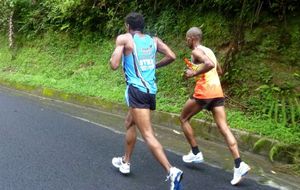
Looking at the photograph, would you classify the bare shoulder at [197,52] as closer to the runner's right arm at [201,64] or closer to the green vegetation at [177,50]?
the runner's right arm at [201,64]

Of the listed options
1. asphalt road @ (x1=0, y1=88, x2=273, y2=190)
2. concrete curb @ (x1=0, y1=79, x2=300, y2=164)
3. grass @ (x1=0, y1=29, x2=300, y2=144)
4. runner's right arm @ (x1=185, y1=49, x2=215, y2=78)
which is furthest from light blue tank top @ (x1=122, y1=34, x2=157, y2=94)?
grass @ (x1=0, y1=29, x2=300, y2=144)

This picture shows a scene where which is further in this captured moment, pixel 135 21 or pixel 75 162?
pixel 75 162

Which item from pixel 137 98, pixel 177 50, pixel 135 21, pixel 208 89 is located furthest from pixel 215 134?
pixel 177 50

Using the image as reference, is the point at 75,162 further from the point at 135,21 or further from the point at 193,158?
the point at 135,21

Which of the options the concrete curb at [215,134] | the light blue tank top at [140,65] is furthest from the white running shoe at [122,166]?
the concrete curb at [215,134]

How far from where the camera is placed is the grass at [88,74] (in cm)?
805

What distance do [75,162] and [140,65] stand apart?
1.73 m

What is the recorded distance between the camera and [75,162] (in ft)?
21.1

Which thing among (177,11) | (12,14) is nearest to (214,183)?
(177,11)

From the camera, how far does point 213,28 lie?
1097 cm

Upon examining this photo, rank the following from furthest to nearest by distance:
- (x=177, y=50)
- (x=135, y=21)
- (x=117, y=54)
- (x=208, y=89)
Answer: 1. (x=177, y=50)
2. (x=208, y=89)
3. (x=135, y=21)
4. (x=117, y=54)

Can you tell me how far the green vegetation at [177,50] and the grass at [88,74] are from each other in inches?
0.8

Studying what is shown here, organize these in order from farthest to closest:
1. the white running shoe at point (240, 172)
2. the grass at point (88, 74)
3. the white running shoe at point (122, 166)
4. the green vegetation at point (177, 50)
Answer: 1. the green vegetation at point (177, 50)
2. the grass at point (88, 74)
3. the white running shoe at point (122, 166)
4. the white running shoe at point (240, 172)

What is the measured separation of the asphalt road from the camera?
18.5 feet
